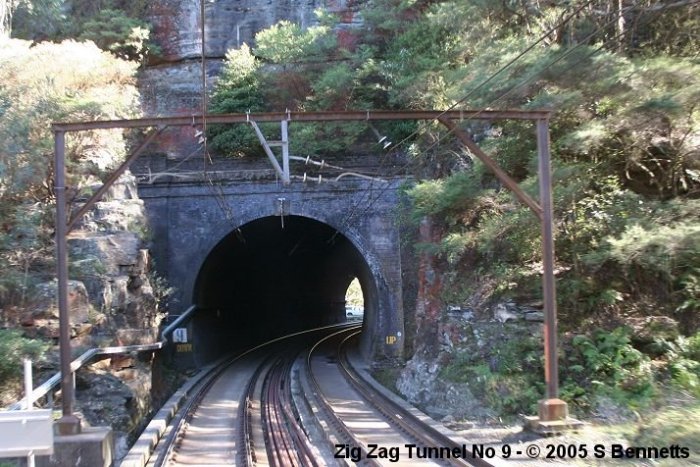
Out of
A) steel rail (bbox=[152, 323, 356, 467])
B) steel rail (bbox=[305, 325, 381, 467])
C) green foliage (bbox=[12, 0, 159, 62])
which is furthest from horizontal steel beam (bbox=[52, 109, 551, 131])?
green foliage (bbox=[12, 0, 159, 62])

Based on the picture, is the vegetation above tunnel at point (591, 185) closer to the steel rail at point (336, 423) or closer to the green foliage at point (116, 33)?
Answer: the steel rail at point (336, 423)

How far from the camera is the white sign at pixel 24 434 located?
16.0ft

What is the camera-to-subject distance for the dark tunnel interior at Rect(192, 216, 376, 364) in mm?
23031

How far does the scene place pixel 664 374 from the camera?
8883mm

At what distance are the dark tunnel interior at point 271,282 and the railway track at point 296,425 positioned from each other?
325 cm

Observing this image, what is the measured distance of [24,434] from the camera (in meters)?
4.91

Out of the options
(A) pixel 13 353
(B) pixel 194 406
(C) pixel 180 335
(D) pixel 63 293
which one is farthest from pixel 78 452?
(C) pixel 180 335

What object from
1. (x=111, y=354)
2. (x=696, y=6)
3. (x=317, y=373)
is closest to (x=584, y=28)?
(x=696, y=6)

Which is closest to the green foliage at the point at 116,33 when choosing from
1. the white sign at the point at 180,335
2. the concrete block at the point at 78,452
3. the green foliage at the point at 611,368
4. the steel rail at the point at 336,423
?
the white sign at the point at 180,335

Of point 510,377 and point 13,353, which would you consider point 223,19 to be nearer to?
point 13,353

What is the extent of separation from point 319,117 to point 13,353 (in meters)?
5.70

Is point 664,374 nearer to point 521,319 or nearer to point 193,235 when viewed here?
point 521,319

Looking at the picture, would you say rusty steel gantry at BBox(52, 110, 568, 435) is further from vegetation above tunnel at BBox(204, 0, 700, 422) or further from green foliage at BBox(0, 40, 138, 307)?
green foliage at BBox(0, 40, 138, 307)

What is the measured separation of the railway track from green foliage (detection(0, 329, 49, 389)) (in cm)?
238
